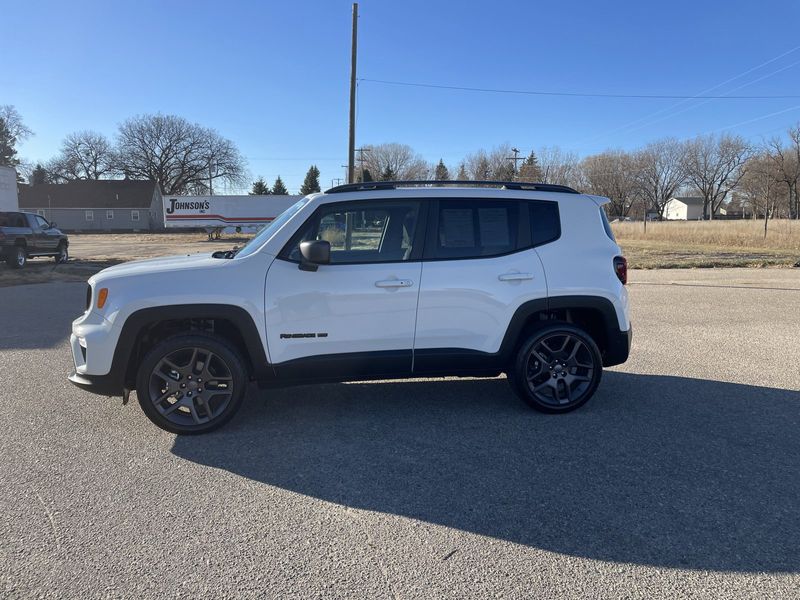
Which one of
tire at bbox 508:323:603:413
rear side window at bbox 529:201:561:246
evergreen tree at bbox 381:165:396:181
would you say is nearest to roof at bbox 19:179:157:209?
evergreen tree at bbox 381:165:396:181

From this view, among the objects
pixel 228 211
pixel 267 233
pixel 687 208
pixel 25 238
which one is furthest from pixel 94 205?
pixel 687 208

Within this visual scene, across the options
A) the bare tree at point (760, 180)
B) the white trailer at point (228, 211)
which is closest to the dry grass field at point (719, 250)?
the white trailer at point (228, 211)

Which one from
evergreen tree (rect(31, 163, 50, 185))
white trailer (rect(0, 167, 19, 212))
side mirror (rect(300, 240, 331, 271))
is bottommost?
side mirror (rect(300, 240, 331, 271))

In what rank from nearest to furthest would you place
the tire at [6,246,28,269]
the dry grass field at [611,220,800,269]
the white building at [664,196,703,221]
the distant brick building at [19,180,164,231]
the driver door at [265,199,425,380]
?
the driver door at [265,199,425,380] < the tire at [6,246,28,269] < the dry grass field at [611,220,800,269] < the distant brick building at [19,180,164,231] < the white building at [664,196,703,221]

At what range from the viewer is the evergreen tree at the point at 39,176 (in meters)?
79.3

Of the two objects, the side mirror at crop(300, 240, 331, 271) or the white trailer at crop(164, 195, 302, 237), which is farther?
the white trailer at crop(164, 195, 302, 237)

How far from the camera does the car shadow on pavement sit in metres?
3.00

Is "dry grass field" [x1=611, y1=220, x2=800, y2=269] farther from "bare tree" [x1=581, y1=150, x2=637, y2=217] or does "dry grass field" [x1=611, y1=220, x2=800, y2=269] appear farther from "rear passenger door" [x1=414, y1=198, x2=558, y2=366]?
"bare tree" [x1=581, y1=150, x2=637, y2=217]

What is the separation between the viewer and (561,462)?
384cm

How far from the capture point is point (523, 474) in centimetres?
366

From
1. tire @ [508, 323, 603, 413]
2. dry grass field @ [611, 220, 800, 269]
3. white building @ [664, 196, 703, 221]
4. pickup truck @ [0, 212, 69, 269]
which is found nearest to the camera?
tire @ [508, 323, 603, 413]

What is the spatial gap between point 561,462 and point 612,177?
300 feet

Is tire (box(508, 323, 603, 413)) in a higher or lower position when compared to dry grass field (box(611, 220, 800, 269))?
lower

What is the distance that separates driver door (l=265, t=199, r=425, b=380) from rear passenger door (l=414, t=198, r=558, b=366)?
124 millimetres
